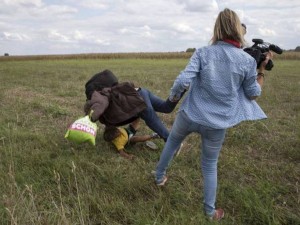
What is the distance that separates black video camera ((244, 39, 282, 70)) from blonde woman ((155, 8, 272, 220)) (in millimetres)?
320

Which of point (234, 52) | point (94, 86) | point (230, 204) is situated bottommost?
point (230, 204)

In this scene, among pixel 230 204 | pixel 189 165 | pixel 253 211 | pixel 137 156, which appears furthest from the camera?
pixel 137 156

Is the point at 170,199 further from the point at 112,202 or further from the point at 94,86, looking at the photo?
the point at 94,86

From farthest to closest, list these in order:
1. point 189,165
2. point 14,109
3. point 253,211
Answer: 1. point 14,109
2. point 189,165
3. point 253,211

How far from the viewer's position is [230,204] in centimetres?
379

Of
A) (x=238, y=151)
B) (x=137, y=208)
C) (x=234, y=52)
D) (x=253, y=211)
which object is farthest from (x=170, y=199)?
(x=238, y=151)

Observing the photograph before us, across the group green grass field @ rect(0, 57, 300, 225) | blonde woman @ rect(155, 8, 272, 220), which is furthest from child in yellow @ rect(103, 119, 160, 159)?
blonde woman @ rect(155, 8, 272, 220)

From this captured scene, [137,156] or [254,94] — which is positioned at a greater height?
[254,94]

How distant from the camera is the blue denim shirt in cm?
329

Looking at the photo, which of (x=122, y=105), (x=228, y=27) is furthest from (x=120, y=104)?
(x=228, y=27)

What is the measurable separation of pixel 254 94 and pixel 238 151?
2151mm

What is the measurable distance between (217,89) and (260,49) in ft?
2.39

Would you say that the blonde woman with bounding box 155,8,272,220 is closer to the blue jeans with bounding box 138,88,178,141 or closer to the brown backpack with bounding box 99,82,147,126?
the brown backpack with bounding box 99,82,147,126

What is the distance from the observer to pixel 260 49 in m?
3.69
